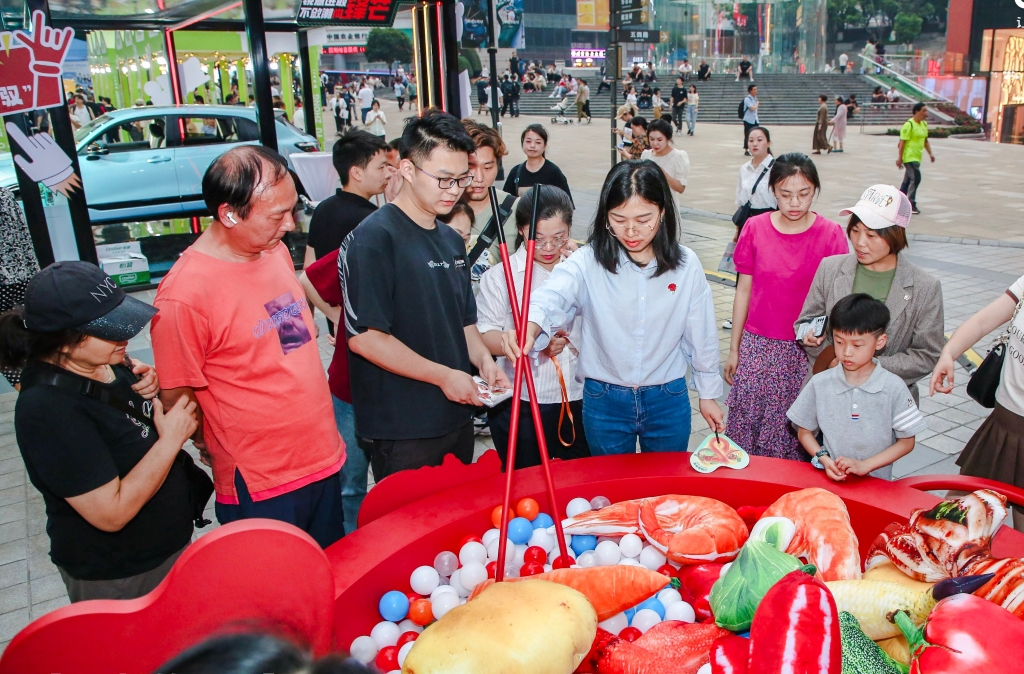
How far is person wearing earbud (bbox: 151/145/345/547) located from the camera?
193 cm

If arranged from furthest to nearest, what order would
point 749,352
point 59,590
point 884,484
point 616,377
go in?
point 749,352
point 59,590
point 616,377
point 884,484

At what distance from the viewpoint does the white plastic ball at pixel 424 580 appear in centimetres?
199

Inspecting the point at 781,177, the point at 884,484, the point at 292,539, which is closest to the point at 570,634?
the point at 292,539

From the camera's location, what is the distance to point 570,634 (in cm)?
145

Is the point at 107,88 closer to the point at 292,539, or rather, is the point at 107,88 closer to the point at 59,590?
the point at 59,590

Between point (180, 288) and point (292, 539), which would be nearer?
point (292, 539)

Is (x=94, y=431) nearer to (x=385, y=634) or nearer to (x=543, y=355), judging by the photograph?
(x=385, y=634)

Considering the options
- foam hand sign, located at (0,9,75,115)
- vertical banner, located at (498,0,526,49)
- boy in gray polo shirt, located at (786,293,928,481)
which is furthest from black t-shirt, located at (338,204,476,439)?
vertical banner, located at (498,0,526,49)

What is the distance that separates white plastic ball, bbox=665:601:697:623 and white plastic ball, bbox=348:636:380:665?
0.74m

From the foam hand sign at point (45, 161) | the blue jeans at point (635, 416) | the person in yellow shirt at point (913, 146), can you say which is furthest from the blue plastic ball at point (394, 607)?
the person in yellow shirt at point (913, 146)

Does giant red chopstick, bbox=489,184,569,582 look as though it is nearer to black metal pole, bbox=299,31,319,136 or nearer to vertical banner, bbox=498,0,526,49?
black metal pole, bbox=299,31,319,136

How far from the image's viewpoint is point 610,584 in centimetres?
178

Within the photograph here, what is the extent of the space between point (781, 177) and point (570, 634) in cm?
237

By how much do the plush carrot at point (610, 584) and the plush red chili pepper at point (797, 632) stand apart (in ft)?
1.82
